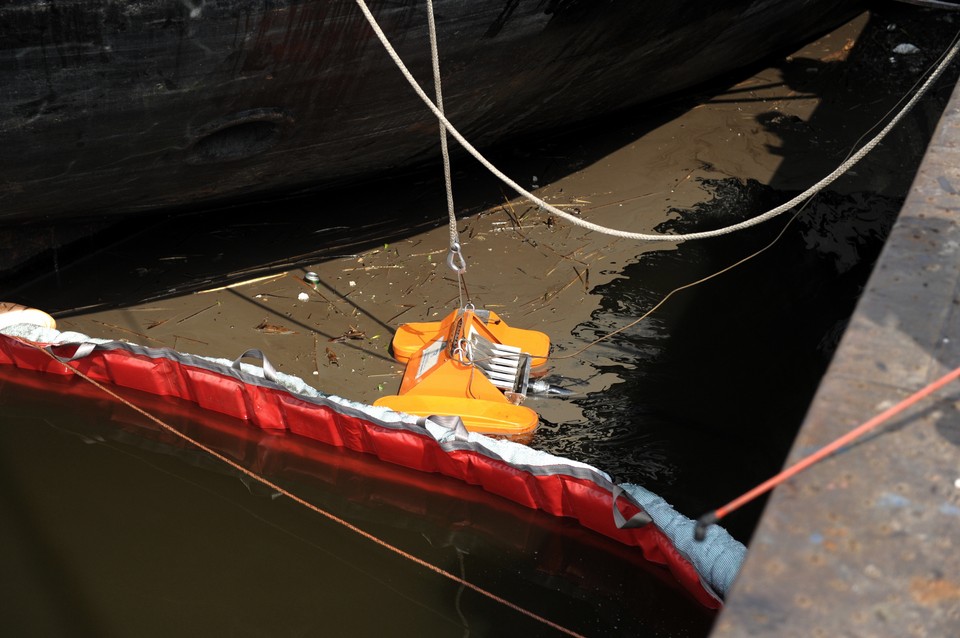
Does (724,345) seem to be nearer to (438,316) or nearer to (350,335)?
(438,316)

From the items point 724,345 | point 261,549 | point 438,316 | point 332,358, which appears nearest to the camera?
point 261,549

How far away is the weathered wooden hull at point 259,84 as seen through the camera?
161 inches

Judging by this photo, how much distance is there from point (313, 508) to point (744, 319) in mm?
2699

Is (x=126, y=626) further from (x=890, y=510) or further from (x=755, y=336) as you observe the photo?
(x=755, y=336)

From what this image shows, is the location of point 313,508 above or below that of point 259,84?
below

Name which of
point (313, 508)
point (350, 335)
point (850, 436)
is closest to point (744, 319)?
point (350, 335)

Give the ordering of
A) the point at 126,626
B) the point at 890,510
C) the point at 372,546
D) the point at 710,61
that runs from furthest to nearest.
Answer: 1. the point at 710,61
2. the point at 372,546
3. the point at 126,626
4. the point at 890,510

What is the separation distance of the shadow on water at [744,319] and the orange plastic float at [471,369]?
0.32 metres

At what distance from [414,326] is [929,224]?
274cm

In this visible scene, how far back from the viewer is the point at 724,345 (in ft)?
16.7

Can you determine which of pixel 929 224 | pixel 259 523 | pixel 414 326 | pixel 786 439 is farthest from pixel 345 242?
pixel 929 224

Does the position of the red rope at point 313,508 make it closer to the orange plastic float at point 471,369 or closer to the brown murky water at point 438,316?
the brown murky water at point 438,316

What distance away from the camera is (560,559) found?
398cm

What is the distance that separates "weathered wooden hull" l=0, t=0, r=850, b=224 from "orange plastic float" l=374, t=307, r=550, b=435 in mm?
1270
